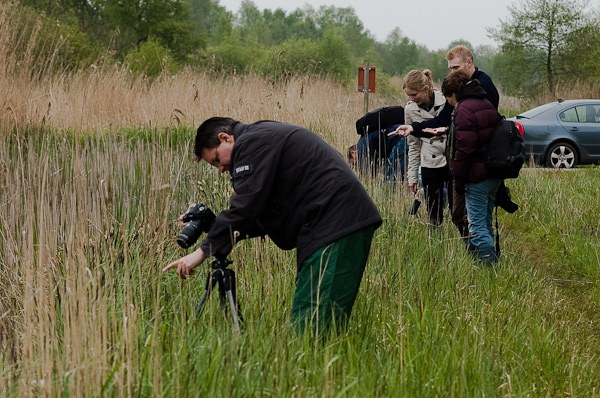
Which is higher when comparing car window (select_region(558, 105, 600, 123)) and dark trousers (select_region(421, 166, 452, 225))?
car window (select_region(558, 105, 600, 123))

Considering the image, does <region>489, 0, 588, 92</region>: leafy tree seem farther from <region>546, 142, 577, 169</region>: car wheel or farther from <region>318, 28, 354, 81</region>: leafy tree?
<region>546, 142, 577, 169</region>: car wheel

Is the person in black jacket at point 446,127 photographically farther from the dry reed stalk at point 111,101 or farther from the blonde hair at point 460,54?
the dry reed stalk at point 111,101

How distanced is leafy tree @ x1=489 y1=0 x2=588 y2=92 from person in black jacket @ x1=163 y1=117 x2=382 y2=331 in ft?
107

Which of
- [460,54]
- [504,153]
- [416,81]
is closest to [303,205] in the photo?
[504,153]

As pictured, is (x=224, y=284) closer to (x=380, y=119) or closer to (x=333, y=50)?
(x=380, y=119)

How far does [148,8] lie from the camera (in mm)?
40000

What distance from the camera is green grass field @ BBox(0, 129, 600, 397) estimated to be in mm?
2895

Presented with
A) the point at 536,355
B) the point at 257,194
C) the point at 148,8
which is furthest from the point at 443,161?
the point at 148,8

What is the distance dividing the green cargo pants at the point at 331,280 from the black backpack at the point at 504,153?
7.61 ft

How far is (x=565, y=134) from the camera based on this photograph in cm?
1507

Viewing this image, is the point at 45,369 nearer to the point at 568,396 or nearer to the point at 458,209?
the point at 568,396

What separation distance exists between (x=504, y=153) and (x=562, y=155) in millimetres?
10061

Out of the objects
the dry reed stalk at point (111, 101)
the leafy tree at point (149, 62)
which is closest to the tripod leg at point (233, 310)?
the dry reed stalk at point (111, 101)

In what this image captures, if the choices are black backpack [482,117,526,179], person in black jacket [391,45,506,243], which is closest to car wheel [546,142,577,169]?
person in black jacket [391,45,506,243]
